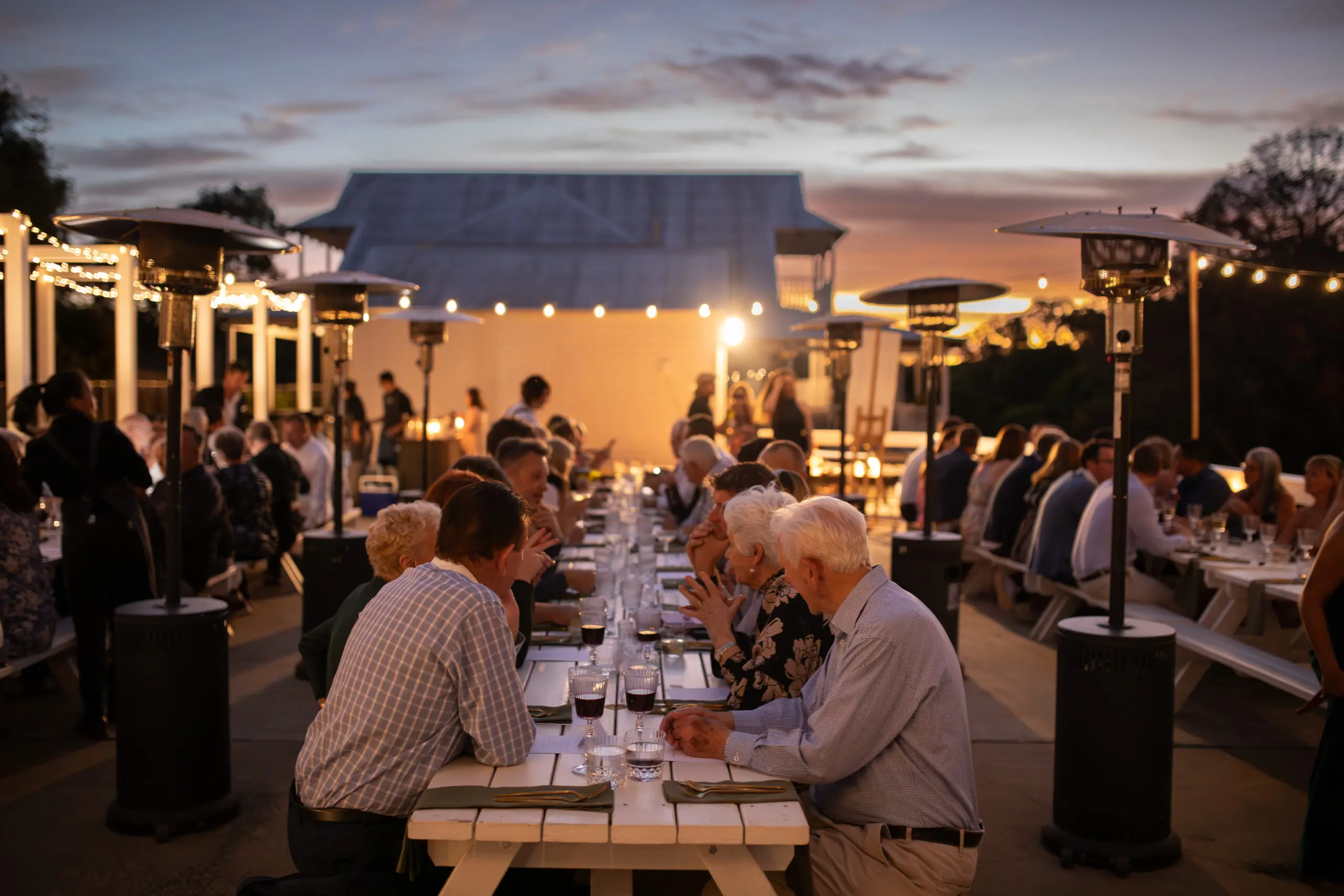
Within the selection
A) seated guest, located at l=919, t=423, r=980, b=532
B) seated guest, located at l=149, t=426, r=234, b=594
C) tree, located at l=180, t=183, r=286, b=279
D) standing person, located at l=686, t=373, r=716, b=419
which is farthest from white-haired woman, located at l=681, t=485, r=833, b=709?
tree, located at l=180, t=183, r=286, b=279

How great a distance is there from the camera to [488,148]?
26.9 metres

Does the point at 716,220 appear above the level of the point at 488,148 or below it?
below

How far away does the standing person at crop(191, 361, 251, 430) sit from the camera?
11.0 metres

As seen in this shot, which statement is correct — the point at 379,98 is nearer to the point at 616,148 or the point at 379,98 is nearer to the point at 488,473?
the point at 616,148

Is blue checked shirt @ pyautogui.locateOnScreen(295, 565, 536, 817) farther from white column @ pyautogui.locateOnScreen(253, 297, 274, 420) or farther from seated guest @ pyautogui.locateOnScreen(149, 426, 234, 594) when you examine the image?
white column @ pyautogui.locateOnScreen(253, 297, 274, 420)

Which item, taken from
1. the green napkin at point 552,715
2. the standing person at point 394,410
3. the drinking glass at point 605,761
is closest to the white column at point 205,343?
the standing person at point 394,410

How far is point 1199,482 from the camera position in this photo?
8.40 m

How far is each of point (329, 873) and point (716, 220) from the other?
23760 millimetres

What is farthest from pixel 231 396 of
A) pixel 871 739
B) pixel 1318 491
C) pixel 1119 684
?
pixel 871 739

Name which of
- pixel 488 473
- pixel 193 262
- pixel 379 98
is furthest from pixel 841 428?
pixel 379 98

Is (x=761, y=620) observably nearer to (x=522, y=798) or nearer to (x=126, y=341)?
(x=522, y=798)

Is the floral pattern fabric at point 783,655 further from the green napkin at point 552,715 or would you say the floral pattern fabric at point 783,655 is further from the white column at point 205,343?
the white column at point 205,343

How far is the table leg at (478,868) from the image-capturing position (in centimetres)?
235

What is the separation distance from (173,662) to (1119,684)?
3.26m
